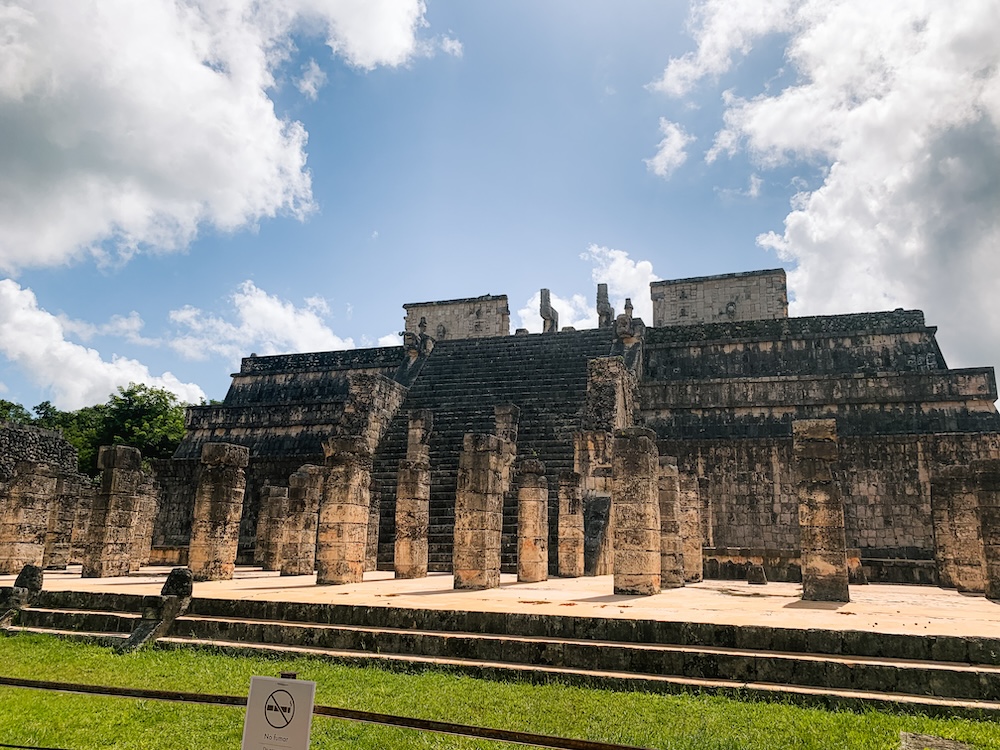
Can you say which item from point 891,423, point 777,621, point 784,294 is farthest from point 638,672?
point 784,294

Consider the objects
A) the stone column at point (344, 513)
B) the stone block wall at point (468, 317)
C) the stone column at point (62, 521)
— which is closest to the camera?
the stone column at point (344, 513)

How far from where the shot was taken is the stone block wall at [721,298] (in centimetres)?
3622

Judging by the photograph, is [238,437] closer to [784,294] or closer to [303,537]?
[303,537]

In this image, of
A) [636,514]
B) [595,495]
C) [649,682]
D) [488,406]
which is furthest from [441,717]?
[488,406]

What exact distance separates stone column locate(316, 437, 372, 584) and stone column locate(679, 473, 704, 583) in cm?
696

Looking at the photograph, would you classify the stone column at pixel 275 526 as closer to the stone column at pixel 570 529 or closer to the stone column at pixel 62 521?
the stone column at pixel 62 521

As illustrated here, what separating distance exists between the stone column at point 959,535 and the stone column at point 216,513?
14905mm

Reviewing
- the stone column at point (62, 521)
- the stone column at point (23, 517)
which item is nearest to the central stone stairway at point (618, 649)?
the stone column at point (23, 517)

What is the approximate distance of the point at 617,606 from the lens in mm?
8945

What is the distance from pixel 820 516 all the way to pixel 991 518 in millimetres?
3776

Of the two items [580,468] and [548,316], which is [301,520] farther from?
[548,316]

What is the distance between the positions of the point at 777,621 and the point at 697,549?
8.17 m

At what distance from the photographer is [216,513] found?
14.2 meters

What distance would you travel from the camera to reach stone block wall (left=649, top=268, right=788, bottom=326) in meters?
36.2
